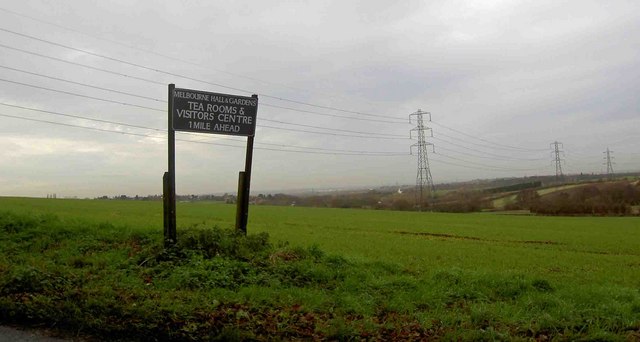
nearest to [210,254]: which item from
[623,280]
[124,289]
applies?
[124,289]

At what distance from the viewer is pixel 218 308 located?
561 cm

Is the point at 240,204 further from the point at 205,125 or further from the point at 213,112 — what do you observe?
the point at 213,112

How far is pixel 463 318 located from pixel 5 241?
31.0 feet

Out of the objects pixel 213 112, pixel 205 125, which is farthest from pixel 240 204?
pixel 213 112

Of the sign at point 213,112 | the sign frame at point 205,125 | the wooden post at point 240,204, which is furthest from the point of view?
the wooden post at point 240,204

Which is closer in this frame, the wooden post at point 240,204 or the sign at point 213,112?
the sign at point 213,112

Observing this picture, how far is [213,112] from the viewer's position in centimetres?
1009

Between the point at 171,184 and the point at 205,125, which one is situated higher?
the point at 205,125

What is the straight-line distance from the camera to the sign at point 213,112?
974 centimetres

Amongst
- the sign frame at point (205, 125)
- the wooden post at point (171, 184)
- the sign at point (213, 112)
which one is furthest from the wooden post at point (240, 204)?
the wooden post at point (171, 184)

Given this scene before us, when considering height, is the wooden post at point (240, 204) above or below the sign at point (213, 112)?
below

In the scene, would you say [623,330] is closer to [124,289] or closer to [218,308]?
[218,308]

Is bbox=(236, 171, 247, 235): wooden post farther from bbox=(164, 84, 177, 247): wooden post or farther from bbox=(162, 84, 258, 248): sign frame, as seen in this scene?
bbox=(164, 84, 177, 247): wooden post

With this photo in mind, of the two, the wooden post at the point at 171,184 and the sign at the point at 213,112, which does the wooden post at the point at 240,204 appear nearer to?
the sign at the point at 213,112
